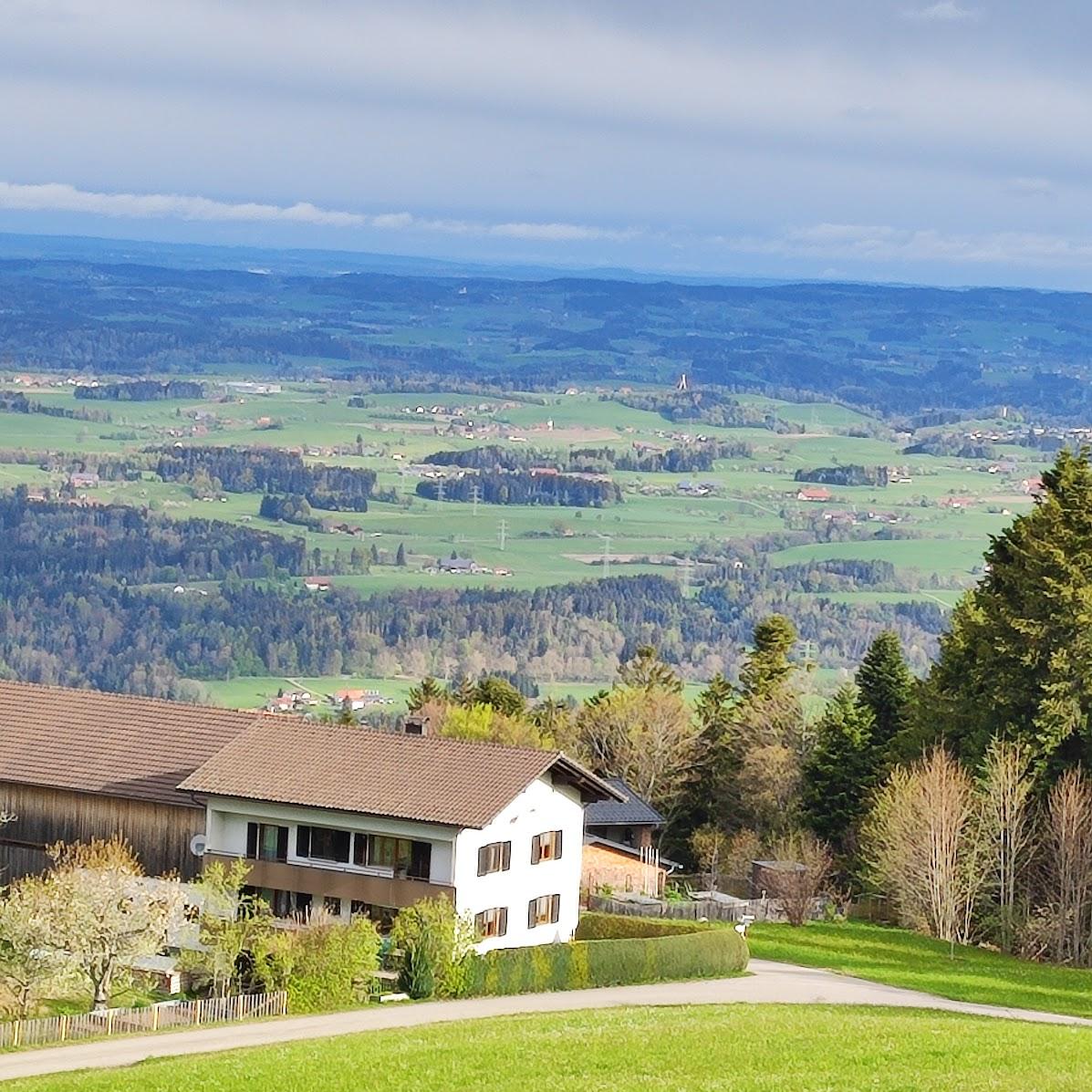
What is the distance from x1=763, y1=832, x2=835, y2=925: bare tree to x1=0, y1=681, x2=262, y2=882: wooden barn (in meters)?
16.7

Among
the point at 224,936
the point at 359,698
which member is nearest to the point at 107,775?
the point at 224,936

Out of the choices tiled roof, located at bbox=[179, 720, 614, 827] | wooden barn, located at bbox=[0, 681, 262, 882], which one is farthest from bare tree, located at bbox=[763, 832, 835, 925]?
wooden barn, located at bbox=[0, 681, 262, 882]

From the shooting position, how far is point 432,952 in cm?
4609

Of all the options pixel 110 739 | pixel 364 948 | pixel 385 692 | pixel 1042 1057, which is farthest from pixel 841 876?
pixel 385 692

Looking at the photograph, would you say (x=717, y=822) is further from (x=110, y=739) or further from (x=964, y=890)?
(x=110, y=739)

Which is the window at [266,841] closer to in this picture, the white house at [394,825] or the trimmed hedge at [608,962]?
the white house at [394,825]

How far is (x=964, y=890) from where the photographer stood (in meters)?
61.2

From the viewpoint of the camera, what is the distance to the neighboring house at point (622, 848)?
7000 cm

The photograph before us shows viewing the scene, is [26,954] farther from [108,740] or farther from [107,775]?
[108,740]

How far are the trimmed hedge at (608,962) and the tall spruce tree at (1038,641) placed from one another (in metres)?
16.0

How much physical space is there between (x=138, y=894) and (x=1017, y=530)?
31.3 metres

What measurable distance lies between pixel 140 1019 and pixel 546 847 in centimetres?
1528

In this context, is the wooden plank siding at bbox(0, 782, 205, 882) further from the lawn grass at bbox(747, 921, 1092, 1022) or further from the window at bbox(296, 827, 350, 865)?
the lawn grass at bbox(747, 921, 1092, 1022)

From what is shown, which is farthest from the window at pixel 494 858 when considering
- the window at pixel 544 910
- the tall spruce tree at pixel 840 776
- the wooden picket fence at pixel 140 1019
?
the tall spruce tree at pixel 840 776
